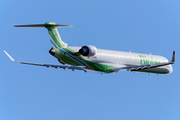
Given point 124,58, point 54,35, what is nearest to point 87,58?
point 54,35

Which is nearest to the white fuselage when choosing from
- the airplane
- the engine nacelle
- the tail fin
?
the airplane

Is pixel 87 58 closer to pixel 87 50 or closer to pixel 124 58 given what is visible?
pixel 87 50

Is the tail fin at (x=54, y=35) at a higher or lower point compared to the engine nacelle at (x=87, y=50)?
higher

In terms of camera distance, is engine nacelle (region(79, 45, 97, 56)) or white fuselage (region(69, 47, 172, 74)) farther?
white fuselage (region(69, 47, 172, 74))

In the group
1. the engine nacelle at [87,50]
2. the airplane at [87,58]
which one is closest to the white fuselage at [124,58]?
the airplane at [87,58]

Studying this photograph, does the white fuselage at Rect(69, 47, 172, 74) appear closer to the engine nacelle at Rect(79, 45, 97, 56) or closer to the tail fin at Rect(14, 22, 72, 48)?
the engine nacelle at Rect(79, 45, 97, 56)

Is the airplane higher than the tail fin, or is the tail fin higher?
the tail fin

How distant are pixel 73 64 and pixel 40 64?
166 inches

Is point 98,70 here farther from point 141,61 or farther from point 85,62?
point 141,61

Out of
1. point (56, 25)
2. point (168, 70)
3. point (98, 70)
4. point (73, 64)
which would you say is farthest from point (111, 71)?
point (168, 70)

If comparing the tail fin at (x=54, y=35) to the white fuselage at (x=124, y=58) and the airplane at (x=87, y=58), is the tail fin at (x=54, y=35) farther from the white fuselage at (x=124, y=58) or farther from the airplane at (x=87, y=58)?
the white fuselage at (x=124, y=58)

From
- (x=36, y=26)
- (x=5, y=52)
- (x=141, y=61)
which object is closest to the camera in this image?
(x=5, y=52)

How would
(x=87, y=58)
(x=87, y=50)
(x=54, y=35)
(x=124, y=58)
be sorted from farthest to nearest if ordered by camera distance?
Result: (x=124, y=58), (x=87, y=58), (x=54, y=35), (x=87, y=50)

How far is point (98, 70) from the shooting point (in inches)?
1738
